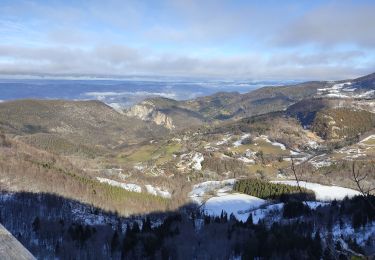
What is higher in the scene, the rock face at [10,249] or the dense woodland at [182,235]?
the rock face at [10,249]

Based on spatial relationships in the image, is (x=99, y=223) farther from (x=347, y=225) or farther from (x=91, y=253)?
(x=347, y=225)

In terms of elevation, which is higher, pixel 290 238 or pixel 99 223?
pixel 290 238

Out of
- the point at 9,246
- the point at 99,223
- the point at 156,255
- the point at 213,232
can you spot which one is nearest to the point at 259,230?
the point at 213,232

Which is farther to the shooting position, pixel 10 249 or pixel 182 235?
pixel 182 235

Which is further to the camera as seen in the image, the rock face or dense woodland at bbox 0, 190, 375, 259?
dense woodland at bbox 0, 190, 375, 259

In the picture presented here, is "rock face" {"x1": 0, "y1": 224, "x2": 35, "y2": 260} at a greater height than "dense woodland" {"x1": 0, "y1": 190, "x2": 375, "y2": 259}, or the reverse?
"rock face" {"x1": 0, "y1": 224, "x2": 35, "y2": 260}

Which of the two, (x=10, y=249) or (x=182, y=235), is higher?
(x=10, y=249)

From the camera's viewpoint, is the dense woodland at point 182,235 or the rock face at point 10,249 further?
the dense woodland at point 182,235

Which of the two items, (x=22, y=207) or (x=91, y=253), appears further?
(x=22, y=207)
